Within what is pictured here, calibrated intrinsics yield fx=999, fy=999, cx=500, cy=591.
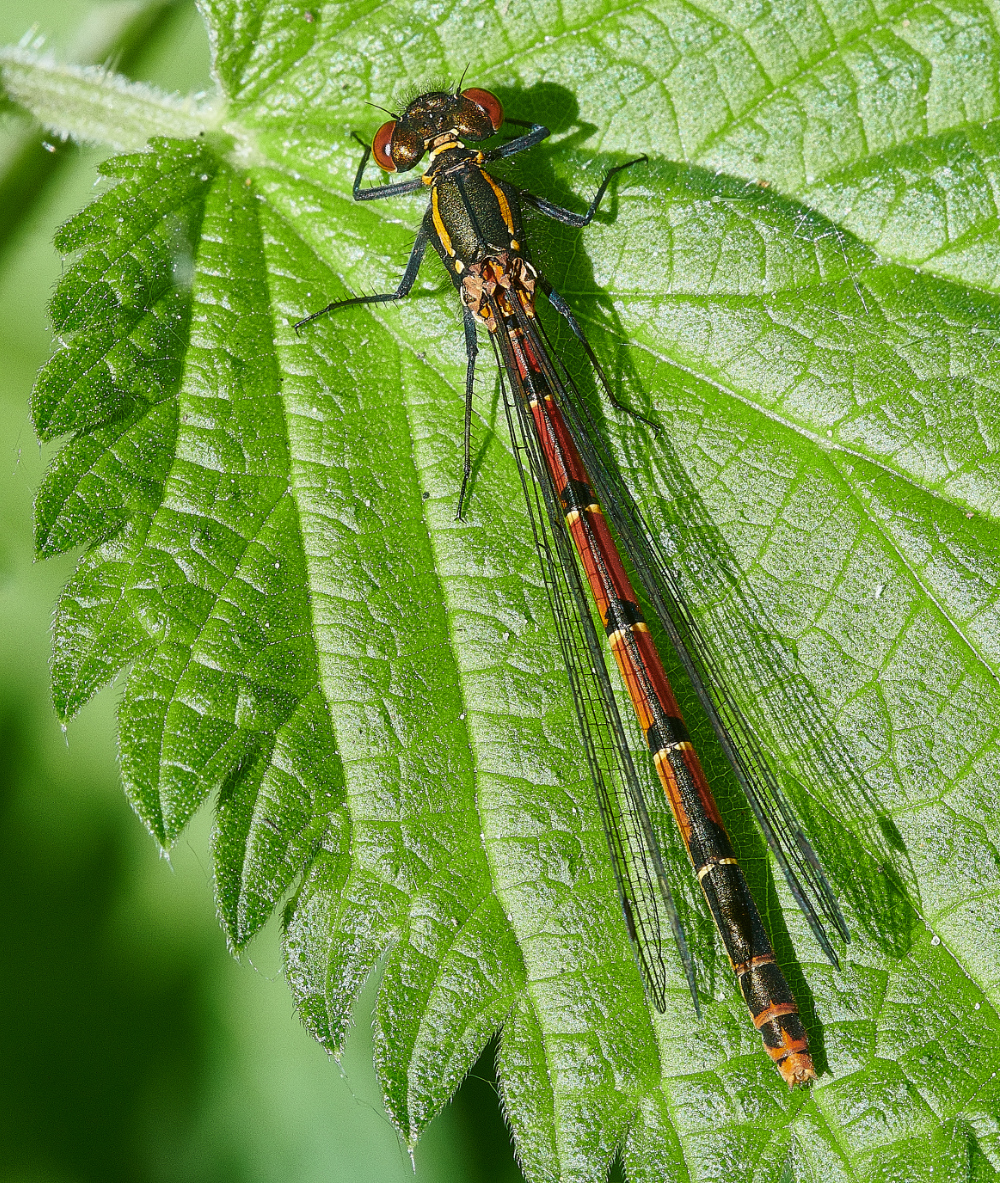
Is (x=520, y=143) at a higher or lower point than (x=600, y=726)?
higher

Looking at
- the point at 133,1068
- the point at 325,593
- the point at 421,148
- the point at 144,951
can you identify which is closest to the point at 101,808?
the point at 144,951

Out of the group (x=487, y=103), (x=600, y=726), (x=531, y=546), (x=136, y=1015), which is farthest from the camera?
(x=136, y=1015)

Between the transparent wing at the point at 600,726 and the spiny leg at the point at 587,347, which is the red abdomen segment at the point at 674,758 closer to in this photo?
the transparent wing at the point at 600,726

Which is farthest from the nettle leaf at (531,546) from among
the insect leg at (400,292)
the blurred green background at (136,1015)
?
the blurred green background at (136,1015)

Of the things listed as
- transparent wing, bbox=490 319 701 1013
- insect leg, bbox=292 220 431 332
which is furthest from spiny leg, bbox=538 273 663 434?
insect leg, bbox=292 220 431 332

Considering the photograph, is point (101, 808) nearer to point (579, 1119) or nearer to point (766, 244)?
point (579, 1119)

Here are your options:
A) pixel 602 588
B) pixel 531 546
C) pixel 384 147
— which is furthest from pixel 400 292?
pixel 602 588

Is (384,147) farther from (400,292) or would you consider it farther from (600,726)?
(600,726)
